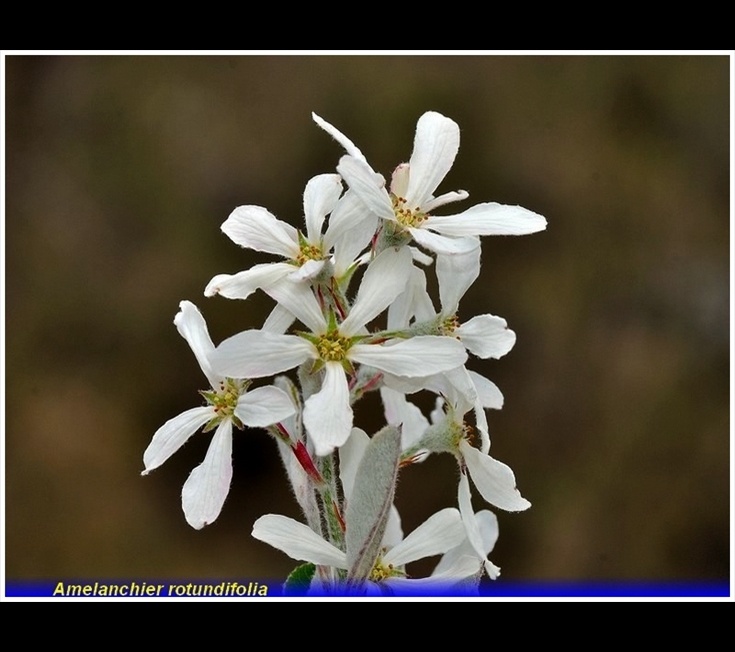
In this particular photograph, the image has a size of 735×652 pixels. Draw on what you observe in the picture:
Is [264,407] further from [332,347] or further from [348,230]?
[348,230]

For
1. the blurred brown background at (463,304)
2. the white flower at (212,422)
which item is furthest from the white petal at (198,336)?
the blurred brown background at (463,304)

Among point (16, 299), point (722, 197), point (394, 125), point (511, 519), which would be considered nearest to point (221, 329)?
point (16, 299)

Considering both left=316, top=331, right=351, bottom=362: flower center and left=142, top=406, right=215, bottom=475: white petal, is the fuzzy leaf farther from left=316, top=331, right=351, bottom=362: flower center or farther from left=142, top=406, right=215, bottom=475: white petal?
left=142, top=406, right=215, bottom=475: white petal

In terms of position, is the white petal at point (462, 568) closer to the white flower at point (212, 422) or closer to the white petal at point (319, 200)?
the white flower at point (212, 422)

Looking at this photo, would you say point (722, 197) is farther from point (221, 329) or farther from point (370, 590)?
point (370, 590)

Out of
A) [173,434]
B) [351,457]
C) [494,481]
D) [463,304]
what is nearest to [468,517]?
[494,481]
